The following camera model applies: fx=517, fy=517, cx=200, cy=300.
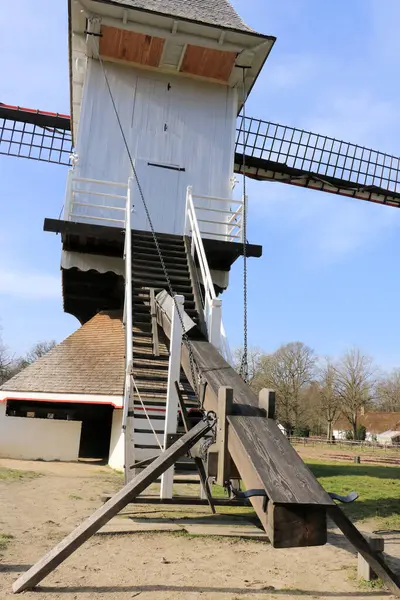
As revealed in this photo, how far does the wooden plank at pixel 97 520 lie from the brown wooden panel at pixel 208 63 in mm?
10455

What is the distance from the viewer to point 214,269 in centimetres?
1211

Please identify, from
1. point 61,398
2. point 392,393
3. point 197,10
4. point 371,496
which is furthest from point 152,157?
point 392,393

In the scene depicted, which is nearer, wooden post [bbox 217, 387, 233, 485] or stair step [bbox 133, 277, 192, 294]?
wooden post [bbox 217, 387, 233, 485]

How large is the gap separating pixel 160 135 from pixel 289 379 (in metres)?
46.7

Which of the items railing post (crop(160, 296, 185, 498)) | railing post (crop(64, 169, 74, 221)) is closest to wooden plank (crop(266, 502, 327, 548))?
railing post (crop(160, 296, 185, 498))

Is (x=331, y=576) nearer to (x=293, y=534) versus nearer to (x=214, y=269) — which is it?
(x=293, y=534)

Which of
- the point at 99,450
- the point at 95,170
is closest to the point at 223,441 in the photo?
the point at 95,170

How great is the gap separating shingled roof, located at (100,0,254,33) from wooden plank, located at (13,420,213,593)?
10.4 m

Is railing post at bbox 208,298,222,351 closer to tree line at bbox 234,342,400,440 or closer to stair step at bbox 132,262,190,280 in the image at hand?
stair step at bbox 132,262,190,280

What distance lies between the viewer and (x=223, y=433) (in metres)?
3.97

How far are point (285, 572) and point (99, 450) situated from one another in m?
12.0

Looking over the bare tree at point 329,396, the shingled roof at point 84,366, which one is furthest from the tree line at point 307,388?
the shingled roof at point 84,366

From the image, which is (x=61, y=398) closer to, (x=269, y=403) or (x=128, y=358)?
(x=128, y=358)

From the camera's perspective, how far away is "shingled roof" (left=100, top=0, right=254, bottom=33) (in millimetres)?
11531
